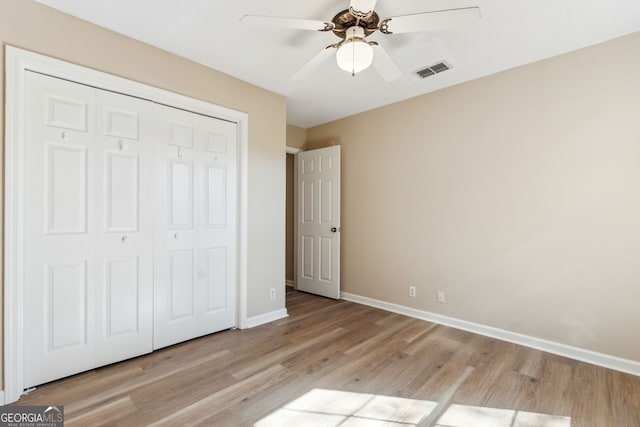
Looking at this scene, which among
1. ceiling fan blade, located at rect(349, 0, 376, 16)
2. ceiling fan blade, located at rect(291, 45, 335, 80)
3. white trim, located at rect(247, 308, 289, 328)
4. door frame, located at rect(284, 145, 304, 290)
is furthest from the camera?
door frame, located at rect(284, 145, 304, 290)

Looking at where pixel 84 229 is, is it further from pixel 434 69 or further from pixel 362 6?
pixel 434 69

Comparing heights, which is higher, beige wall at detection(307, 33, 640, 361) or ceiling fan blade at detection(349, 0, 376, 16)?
ceiling fan blade at detection(349, 0, 376, 16)

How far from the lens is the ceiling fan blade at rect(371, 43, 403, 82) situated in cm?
190

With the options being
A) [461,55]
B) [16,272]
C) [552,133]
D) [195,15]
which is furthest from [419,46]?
[16,272]

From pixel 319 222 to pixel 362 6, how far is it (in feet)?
9.50

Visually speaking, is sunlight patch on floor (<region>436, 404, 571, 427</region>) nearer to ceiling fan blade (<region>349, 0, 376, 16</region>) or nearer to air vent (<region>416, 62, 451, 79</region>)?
ceiling fan blade (<region>349, 0, 376, 16</region>)

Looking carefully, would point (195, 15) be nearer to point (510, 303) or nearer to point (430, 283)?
point (430, 283)

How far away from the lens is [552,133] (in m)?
2.52

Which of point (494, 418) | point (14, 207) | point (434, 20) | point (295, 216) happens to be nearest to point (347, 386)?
point (494, 418)

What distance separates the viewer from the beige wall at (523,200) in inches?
88.6

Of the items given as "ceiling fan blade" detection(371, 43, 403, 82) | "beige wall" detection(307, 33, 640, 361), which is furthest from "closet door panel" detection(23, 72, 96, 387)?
"beige wall" detection(307, 33, 640, 361)

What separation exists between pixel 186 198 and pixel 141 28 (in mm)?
1325

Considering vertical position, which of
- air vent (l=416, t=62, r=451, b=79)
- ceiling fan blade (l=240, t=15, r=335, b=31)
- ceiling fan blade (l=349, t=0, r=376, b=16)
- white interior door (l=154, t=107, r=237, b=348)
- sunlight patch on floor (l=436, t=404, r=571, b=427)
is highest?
air vent (l=416, t=62, r=451, b=79)

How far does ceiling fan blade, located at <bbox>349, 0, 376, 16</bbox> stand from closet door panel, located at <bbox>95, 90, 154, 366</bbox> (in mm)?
1780
